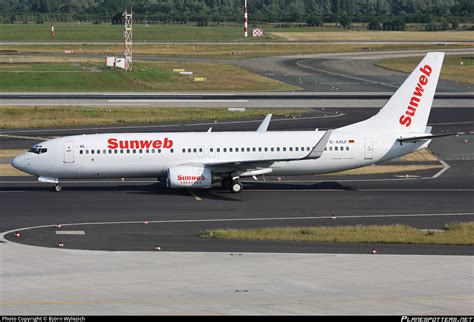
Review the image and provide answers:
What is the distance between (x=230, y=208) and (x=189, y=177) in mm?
4402

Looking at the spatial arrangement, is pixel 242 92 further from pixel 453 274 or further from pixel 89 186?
pixel 453 274

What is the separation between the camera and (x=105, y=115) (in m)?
98.4

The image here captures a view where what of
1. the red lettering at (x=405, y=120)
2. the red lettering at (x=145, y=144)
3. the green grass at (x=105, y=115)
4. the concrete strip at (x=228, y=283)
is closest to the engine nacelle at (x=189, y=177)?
the red lettering at (x=145, y=144)

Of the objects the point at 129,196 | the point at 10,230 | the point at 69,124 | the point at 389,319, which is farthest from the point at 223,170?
the point at 69,124

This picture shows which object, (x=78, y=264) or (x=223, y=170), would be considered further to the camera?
(x=223, y=170)

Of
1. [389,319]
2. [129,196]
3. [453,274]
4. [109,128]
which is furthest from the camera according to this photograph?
[109,128]

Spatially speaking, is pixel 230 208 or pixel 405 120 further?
pixel 405 120

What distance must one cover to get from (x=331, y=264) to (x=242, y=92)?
273 feet

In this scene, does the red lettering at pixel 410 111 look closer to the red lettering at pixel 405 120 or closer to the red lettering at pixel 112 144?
the red lettering at pixel 405 120

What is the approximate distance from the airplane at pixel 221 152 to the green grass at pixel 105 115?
107 feet

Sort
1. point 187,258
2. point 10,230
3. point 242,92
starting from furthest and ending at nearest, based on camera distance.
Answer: point 242,92
point 10,230
point 187,258

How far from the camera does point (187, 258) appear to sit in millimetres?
Answer: 41969

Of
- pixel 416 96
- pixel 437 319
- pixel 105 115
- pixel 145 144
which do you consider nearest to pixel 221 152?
pixel 145 144

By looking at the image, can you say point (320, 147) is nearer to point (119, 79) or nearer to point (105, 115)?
point (105, 115)
